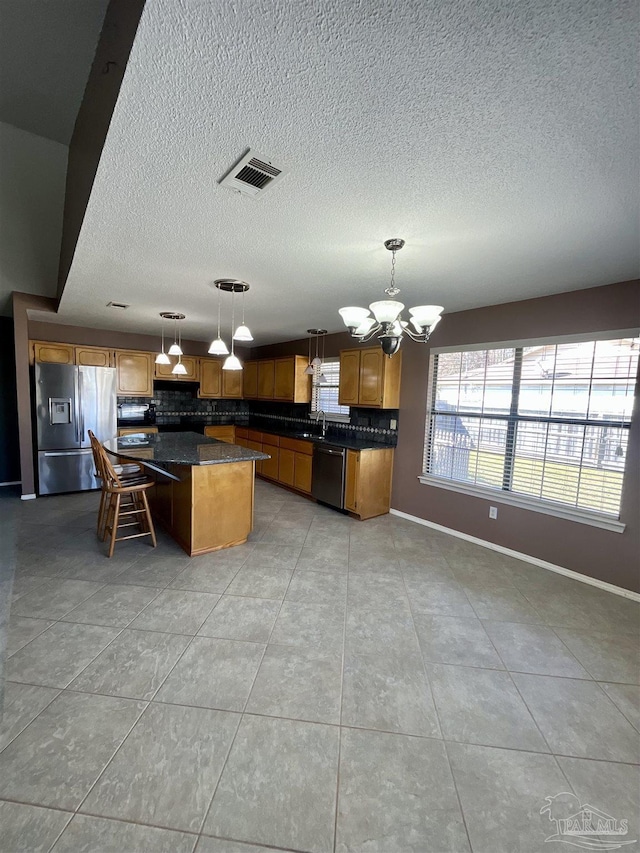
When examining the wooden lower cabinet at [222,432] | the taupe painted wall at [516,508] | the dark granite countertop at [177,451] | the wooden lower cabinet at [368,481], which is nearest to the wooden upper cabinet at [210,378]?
the wooden lower cabinet at [222,432]

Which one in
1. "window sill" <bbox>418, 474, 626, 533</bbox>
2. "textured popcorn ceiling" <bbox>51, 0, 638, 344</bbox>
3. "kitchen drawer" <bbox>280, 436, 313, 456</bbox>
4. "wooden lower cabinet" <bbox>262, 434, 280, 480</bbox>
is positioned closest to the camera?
"textured popcorn ceiling" <bbox>51, 0, 638, 344</bbox>

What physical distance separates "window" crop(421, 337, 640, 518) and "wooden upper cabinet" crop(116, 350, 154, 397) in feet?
15.1

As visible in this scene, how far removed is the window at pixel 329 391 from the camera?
5312 mm

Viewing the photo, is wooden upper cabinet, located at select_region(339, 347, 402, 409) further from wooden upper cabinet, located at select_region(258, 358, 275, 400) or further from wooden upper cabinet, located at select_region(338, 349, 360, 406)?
wooden upper cabinet, located at select_region(258, 358, 275, 400)

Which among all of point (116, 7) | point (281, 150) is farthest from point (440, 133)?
point (116, 7)

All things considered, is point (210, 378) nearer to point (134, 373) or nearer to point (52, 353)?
point (134, 373)

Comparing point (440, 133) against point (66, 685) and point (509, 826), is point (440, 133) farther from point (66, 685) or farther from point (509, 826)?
point (66, 685)

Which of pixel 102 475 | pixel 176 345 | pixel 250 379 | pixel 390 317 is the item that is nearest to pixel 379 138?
pixel 390 317

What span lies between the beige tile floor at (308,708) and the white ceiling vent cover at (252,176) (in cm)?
238

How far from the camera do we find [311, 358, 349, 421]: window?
5.31 metres

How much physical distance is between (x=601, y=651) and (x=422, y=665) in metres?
1.14

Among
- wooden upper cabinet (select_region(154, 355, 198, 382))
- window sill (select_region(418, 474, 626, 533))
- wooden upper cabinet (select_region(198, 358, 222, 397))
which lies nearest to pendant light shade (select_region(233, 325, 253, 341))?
window sill (select_region(418, 474, 626, 533))

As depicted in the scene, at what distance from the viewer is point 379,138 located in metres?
1.21

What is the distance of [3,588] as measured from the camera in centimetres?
247
